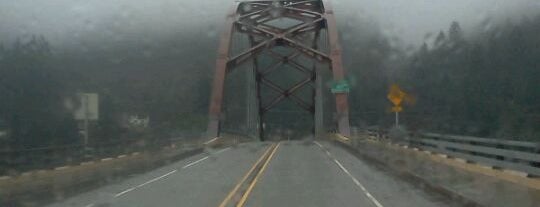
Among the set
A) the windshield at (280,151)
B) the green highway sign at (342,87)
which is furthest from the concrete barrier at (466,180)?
the green highway sign at (342,87)

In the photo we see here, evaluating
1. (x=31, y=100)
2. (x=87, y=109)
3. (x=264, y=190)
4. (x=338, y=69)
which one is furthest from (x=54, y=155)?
(x=338, y=69)

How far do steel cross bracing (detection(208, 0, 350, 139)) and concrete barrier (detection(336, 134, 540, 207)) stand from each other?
3533 centimetres

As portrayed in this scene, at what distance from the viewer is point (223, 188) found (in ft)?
55.1

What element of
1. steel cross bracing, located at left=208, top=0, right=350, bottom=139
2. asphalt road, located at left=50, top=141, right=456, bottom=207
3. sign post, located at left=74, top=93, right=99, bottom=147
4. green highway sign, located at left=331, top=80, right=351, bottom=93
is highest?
steel cross bracing, located at left=208, top=0, right=350, bottom=139

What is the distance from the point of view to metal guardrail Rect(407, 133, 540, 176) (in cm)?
1301

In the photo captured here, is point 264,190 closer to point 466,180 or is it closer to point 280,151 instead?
point 466,180

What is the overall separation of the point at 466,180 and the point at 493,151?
4.03 feet

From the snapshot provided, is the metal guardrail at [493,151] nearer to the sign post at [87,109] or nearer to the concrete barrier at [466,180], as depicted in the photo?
the concrete barrier at [466,180]

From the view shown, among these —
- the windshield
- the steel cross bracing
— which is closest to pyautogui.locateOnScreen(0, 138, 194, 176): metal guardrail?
the windshield

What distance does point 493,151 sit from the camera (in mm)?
15086

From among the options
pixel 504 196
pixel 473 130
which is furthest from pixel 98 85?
pixel 504 196

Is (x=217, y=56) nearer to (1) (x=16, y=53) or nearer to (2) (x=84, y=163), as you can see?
(1) (x=16, y=53)

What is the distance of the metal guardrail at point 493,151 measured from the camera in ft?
42.7

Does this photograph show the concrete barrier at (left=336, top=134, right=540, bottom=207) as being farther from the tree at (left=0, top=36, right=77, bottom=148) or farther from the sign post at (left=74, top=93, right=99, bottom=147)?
the tree at (left=0, top=36, right=77, bottom=148)
